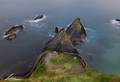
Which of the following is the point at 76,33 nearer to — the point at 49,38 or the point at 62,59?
the point at 49,38

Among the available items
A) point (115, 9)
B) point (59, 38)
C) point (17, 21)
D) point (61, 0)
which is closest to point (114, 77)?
point (59, 38)

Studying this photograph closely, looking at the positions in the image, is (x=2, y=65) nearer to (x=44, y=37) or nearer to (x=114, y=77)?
(x=44, y=37)

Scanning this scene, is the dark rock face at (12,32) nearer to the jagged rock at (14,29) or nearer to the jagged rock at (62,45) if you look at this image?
the jagged rock at (14,29)

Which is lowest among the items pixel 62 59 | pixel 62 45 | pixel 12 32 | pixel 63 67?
pixel 62 59

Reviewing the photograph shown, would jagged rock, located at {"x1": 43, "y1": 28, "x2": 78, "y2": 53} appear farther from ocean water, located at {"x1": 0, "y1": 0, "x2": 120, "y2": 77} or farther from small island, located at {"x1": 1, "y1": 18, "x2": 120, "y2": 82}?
ocean water, located at {"x1": 0, "y1": 0, "x2": 120, "y2": 77}

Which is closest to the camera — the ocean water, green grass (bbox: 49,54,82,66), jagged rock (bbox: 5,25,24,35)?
green grass (bbox: 49,54,82,66)

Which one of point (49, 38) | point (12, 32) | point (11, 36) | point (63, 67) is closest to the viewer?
point (63, 67)

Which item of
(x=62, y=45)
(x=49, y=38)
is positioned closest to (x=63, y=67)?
(x=62, y=45)

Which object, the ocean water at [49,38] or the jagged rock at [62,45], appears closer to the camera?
the ocean water at [49,38]

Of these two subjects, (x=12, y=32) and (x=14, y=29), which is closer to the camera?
(x=12, y=32)

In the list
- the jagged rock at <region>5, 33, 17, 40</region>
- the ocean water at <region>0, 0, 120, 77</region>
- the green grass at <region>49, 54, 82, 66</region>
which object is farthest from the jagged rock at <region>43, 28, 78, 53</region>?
the jagged rock at <region>5, 33, 17, 40</region>

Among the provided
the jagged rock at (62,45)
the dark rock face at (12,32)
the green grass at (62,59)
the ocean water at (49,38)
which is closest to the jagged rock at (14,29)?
the dark rock face at (12,32)
